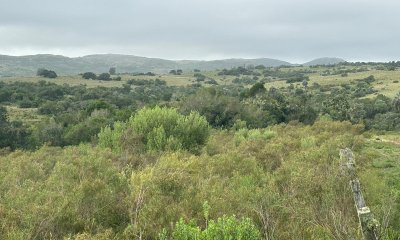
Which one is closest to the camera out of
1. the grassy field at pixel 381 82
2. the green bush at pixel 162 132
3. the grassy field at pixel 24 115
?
the green bush at pixel 162 132

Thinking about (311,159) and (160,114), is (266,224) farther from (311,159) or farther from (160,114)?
(160,114)

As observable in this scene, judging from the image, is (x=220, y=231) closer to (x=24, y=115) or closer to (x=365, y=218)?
(x=365, y=218)

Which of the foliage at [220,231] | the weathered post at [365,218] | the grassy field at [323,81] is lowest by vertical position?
the grassy field at [323,81]

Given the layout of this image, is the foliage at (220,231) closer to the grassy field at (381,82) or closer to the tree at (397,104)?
the tree at (397,104)

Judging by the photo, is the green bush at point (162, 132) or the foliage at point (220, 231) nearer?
the foliage at point (220, 231)

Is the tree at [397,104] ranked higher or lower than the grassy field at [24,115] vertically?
higher

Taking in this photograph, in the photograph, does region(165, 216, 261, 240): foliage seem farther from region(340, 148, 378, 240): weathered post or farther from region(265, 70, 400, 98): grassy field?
region(265, 70, 400, 98): grassy field

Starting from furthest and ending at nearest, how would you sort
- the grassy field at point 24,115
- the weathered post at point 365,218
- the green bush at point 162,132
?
the grassy field at point 24,115 < the green bush at point 162,132 < the weathered post at point 365,218

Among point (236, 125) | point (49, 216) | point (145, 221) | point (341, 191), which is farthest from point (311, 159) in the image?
point (236, 125)

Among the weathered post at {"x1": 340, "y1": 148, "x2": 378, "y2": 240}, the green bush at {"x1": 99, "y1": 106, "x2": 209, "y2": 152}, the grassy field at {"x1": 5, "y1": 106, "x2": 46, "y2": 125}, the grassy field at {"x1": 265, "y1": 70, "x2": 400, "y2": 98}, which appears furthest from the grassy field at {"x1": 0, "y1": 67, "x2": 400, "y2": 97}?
the weathered post at {"x1": 340, "y1": 148, "x2": 378, "y2": 240}

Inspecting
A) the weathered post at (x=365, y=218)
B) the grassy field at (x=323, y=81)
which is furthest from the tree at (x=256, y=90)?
the weathered post at (x=365, y=218)

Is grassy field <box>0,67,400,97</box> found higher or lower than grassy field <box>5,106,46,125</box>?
higher

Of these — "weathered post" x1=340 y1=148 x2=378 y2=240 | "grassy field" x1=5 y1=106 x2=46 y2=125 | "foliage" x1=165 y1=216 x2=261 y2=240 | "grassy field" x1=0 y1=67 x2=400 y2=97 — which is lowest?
"grassy field" x1=5 y1=106 x2=46 y2=125

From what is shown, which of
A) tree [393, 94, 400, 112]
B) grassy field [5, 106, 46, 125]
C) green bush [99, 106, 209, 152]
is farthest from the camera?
grassy field [5, 106, 46, 125]
